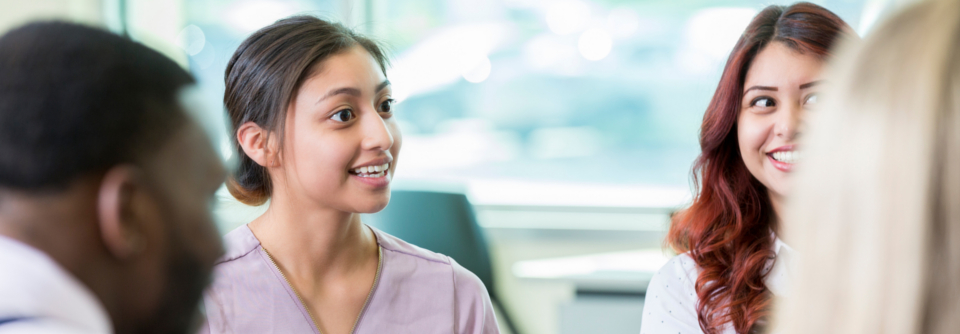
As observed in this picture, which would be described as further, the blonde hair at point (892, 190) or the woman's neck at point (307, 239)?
the woman's neck at point (307, 239)

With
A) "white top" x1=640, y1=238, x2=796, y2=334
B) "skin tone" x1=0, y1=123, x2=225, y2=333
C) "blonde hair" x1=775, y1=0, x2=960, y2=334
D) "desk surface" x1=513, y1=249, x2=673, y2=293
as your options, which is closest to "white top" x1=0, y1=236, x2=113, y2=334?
"skin tone" x1=0, y1=123, x2=225, y2=333

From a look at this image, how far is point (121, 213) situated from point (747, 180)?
126 cm

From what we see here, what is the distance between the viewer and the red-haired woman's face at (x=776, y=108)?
127cm

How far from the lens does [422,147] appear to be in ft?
10.1

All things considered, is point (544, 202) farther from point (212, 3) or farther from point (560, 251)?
point (212, 3)

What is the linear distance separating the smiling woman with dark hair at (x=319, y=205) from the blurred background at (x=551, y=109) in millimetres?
1410

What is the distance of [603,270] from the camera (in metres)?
2.68

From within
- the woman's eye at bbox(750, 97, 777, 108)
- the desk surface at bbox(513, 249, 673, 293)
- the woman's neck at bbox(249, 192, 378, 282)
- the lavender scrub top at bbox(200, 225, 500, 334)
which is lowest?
the desk surface at bbox(513, 249, 673, 293)

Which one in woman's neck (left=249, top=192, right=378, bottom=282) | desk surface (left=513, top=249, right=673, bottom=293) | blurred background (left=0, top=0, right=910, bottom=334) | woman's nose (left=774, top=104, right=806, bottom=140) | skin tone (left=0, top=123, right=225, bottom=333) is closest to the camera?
skin tone (left=0, top=123, right=225, bottom=333)

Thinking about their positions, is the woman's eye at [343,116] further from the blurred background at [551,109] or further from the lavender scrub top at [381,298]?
the blurred background at [551,109]

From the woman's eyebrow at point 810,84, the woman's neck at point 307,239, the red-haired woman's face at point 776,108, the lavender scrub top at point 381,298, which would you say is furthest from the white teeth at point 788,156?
the woman's neck at point 307,239

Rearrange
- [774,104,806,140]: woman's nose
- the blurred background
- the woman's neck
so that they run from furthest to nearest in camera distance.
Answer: the blurred background → the woman's neck → [774,104,806,140]: woman's nose

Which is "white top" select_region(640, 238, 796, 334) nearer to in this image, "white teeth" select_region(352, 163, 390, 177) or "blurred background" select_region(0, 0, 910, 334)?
"white teeth" select_region(352, 163, 390, 177)

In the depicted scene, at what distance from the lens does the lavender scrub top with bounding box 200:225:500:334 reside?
51.4 inches
